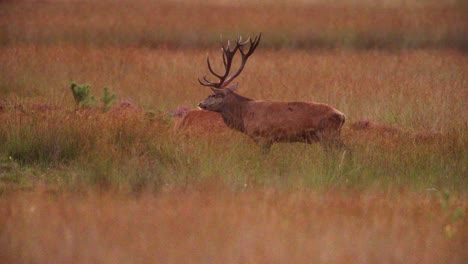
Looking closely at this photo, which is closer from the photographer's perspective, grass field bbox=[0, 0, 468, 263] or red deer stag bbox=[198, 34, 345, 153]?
grass field bbox=[0, 0, 468, 263]

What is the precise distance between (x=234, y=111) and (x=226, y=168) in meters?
1.69

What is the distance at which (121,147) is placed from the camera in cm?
898

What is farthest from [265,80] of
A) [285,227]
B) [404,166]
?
[285,227]

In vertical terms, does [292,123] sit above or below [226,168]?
above

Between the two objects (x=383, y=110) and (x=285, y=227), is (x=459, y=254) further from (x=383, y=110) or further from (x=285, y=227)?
(x=383, y=110)

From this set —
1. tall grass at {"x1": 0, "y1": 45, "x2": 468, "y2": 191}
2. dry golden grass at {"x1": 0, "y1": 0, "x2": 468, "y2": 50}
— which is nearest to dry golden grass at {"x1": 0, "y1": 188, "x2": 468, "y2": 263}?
tall grass at {"x1": 0, "y1": 45, "x2": 468, "y2": 191}

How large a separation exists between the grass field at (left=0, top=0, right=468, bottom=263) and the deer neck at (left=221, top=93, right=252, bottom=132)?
0.16 meters

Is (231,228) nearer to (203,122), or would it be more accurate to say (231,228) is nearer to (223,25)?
A: (203,122)

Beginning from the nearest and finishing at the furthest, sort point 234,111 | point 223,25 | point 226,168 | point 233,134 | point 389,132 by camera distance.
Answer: point 226,168 < point 233,134 < point 234,111 < point 389,132 < point 223,25

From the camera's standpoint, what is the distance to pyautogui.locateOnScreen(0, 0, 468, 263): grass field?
5805 mm

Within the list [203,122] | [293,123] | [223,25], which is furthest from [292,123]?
[223,25]

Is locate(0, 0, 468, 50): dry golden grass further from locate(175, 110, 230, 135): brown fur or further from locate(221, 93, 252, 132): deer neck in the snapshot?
locate(221, 93, 252, 132): deer neck

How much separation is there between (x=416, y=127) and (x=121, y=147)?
4188 mm

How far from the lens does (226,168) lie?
8.02 meters
